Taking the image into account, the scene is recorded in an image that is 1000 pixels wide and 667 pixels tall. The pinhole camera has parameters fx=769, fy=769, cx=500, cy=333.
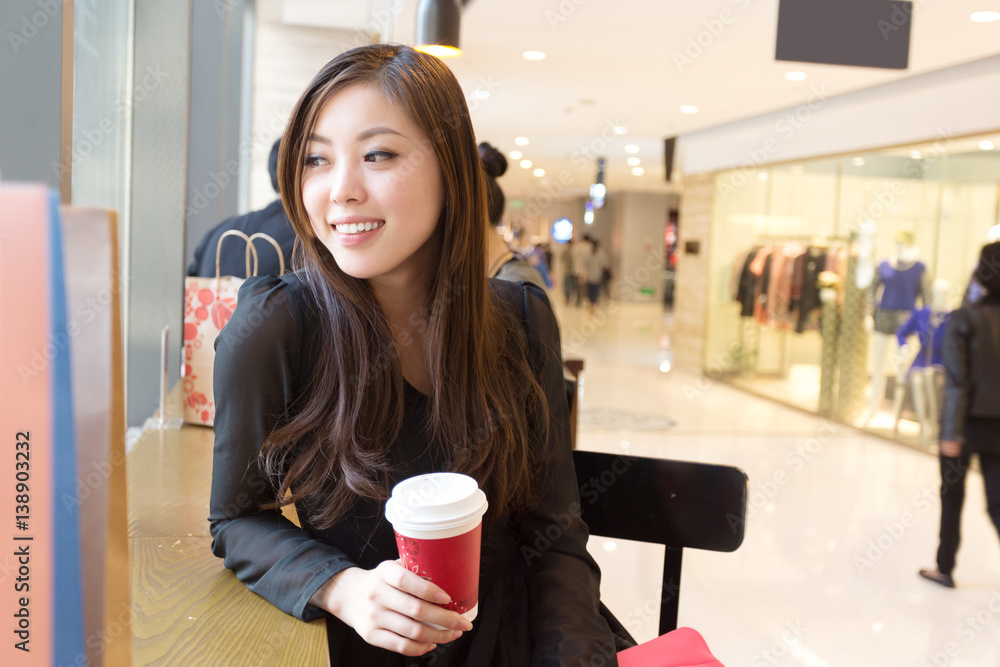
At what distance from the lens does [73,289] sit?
456 millimetres

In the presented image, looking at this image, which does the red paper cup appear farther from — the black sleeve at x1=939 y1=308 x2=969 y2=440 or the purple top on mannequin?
the purple top on mannequin

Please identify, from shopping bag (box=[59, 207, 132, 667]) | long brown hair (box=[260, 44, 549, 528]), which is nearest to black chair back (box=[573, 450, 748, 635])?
long brown hair (box=[260, 44, 549, 528])

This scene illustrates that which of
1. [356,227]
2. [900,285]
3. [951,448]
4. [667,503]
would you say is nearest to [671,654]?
[667,503]

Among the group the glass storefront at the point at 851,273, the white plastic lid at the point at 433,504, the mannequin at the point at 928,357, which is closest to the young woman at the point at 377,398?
the white plastic lid at the point at 433,504

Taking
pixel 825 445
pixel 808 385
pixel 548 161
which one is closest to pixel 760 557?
pixel 825 445

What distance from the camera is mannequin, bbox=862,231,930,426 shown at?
21.3 ft

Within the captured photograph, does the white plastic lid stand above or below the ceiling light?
below

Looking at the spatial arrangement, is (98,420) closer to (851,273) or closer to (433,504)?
(433,504)

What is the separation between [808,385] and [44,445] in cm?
834

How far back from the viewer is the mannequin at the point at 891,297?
649 cm

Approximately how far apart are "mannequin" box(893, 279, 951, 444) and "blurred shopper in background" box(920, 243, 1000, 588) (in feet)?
8.50

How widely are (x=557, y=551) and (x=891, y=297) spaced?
6.41m

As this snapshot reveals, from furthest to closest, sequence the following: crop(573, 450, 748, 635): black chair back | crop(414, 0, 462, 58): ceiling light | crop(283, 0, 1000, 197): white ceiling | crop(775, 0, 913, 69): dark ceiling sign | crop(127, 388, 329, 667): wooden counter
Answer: crop(283, 0, 1000, 197): white ceiling → crop(414, 0, 462, 58): ceiling light → crop(775, 0, 913, 69): dark ceiling sign → crop(573, 450, 748, 635): black chair back → crop(127, 388, 329, 667): wooden counter

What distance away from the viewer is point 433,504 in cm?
84
